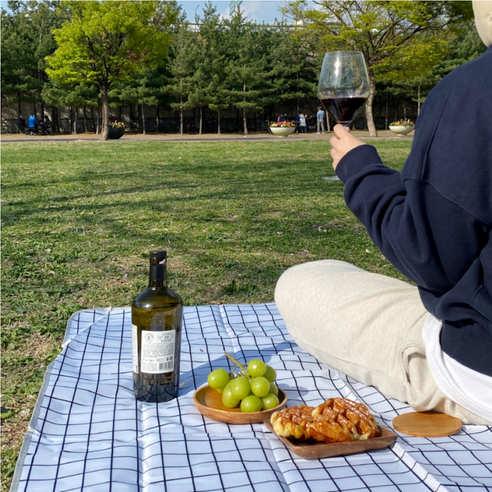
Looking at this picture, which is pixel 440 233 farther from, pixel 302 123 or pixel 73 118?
pixel 73 118

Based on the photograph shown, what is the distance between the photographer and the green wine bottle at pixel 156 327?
2.43m

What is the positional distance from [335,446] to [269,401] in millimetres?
376

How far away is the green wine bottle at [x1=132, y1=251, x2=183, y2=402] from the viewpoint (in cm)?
243

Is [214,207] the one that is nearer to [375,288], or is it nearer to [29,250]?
[29,250]

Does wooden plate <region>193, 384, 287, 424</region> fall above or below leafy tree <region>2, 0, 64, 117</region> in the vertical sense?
below

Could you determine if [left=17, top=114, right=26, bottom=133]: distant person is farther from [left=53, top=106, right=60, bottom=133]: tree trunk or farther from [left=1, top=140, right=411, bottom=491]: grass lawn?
[left=1, top=140, right=411, bottom=491]: grass lawn

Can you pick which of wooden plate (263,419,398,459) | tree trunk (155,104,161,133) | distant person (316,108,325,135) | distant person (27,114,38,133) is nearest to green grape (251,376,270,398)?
wooden plate (263,419,398,459)

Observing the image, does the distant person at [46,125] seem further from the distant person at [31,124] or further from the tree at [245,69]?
the tree at [245,69]

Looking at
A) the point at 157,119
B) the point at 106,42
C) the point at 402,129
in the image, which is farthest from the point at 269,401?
the point at 157,119

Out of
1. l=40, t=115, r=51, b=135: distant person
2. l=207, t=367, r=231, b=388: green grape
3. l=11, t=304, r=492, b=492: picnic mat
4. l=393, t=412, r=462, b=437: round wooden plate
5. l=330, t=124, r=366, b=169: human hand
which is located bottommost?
l=11, t=304, r=492, b=492: picnic mat

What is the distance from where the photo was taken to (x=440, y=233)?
5.08 ft

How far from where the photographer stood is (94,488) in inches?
77.5

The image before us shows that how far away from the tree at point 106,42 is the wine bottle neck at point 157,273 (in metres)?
27.0

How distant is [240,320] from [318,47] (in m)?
33.7
